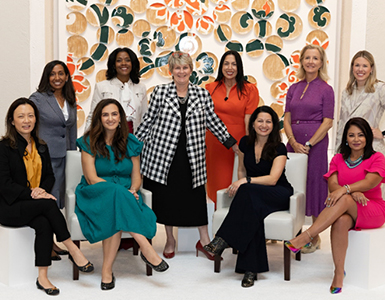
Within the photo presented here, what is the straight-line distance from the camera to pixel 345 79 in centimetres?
620

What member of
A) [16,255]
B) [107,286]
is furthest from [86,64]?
[107,286]

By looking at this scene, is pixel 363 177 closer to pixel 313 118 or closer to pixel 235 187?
pixel 313 118

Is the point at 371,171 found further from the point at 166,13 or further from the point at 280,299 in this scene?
the point at 166,13

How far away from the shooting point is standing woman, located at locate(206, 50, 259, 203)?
15.3 feet

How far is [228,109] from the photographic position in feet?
15.4

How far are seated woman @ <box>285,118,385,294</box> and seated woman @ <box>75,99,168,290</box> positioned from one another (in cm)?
110

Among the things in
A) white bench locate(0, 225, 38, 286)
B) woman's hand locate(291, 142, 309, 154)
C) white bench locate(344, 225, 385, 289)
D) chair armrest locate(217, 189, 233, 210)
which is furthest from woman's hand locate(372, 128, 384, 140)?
white bench locate(0, 225, 38, 286)

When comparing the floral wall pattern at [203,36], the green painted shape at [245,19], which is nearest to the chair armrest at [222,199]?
the floral wall pattern at [203,36]

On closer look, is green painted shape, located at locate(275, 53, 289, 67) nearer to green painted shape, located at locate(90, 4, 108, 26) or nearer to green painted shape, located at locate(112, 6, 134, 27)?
green painted shape, located at locate(112, 6, 134, 27)

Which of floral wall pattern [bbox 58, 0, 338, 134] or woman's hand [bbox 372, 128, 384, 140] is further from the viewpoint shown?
floral wall pattern [bbox 58, 0, 338, 134]

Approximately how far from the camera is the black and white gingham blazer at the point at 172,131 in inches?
172

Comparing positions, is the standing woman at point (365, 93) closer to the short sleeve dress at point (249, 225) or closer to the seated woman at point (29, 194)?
the short sleeve dress at point (249, 225)

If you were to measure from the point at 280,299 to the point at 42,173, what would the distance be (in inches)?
79.0

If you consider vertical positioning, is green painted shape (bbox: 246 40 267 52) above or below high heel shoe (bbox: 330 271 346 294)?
above
